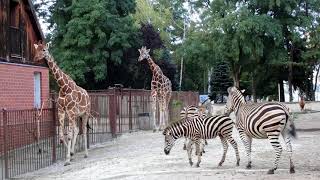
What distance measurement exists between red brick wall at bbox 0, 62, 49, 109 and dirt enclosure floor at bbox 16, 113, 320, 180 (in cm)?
493

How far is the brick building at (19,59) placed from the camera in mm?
21656

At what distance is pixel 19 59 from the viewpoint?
22984mm

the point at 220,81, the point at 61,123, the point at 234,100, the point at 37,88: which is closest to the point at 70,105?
the point at 61,123

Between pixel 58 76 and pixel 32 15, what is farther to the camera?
pixel 32 15

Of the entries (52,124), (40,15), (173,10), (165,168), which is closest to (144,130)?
(52,124)

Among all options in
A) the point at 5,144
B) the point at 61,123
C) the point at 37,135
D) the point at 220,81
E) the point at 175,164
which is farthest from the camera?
the point at 220,81

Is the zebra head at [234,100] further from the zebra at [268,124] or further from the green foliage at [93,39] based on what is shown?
the green foliage at [93,39]

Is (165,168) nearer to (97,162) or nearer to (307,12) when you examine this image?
(97,162)

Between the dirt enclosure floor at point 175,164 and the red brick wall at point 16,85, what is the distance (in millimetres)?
4930

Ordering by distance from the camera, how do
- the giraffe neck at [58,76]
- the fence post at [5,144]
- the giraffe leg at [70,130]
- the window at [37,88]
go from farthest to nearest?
the window at [37,88], the giraffe neck at [58,76], the giraffe leg at [70,130], the fence post at [5,144]

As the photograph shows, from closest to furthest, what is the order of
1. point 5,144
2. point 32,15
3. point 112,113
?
point 5,144 < point 112,113 < point 32,15

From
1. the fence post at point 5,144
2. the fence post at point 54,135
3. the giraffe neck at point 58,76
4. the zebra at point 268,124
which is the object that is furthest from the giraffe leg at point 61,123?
the zebra at point 268,124

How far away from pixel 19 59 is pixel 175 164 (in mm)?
11539

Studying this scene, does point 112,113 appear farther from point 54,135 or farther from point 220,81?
point 220,81
